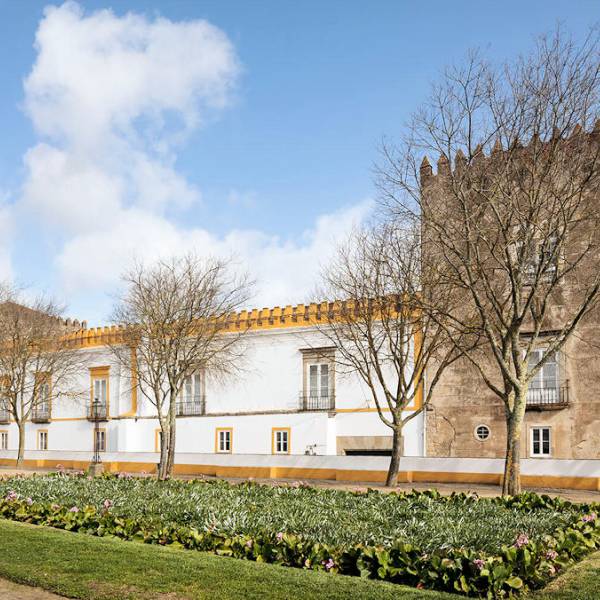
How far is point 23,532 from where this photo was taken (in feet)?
37.7

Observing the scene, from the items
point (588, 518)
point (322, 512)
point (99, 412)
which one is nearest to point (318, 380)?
point (99, 412)

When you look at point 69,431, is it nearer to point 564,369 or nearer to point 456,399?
point 456,399

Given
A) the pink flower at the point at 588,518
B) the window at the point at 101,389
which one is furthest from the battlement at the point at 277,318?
the pink flower at the point at 588,518

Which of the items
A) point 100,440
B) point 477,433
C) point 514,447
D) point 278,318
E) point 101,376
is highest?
point 278,318

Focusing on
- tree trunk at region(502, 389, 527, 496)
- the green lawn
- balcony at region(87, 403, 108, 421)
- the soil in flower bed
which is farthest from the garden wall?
the green lawn

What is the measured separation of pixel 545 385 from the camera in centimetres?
2716

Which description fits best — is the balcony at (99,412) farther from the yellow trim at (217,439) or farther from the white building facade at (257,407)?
the yellow trim at (217,439)

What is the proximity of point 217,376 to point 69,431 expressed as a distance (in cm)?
1021

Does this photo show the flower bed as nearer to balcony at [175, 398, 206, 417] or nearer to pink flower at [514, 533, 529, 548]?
pink flower at [514, 533, 529, 548]

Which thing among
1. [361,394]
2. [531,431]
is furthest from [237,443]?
[531,431]

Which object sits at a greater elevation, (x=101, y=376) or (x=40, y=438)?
(x=101, y=376)

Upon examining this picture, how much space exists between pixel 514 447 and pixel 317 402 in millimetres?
16033

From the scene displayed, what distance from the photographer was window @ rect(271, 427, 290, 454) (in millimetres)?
31766

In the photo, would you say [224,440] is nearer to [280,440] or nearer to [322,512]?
[280,440]
